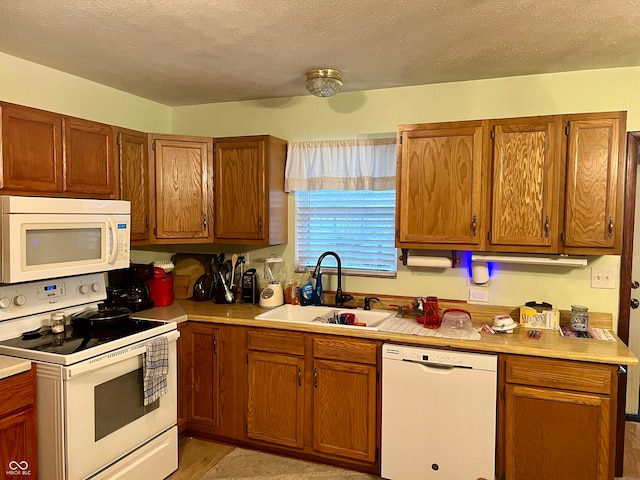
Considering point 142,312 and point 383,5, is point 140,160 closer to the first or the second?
point 142,312

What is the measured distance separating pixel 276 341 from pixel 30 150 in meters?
1.70

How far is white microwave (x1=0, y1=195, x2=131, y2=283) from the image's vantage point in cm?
214

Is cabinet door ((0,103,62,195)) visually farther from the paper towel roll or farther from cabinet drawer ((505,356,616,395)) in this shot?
cabinet drawer ((505,356,616,395))

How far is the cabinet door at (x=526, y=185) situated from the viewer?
250 centimetres

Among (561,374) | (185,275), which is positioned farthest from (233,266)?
(561,374)

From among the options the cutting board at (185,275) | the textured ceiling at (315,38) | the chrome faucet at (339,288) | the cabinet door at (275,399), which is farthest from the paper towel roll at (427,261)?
the cutting board at (185,275)

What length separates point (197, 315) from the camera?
118 inches

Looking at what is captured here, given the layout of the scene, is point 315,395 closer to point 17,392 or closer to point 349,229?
point 349,229

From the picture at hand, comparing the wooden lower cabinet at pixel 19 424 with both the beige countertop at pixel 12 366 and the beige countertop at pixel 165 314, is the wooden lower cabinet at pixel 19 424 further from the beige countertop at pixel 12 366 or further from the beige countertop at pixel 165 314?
the beige countertop at pixel 165 314

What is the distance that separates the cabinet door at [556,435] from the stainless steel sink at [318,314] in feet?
3.15

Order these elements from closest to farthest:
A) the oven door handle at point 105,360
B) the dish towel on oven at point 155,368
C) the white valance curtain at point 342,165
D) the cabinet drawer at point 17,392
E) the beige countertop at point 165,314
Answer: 1. the cabinet drawer at point 17,392
2. the oven door handle at point 105,360
3. the dish towel on oven at point 155,368
4. the beige countertop at point 165,314
5. the white valance curtain at point 342,165

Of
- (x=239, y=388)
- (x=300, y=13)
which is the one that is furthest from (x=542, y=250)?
(x=239, y=388)

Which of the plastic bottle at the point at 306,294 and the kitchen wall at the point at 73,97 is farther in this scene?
the plastic bottle at the point at 306,294

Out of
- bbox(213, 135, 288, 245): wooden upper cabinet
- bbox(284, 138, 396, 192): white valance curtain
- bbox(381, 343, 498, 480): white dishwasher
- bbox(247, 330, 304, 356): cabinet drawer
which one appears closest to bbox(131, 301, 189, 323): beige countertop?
bbox(247, 330, 304, 356): cabinet drawer
